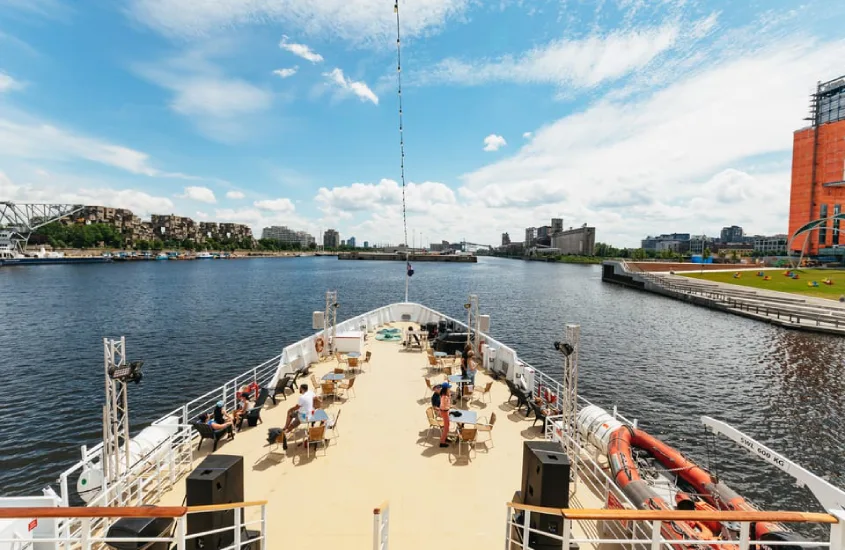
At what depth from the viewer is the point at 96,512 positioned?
3842mm

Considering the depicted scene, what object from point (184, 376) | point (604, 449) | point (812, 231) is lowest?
point (184, 376)

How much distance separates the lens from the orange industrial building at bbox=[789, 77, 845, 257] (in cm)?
10475

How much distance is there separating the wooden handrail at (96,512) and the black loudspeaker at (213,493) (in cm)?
125

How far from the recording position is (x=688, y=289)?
64.6 metres

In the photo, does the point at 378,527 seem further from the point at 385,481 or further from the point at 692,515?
the point at 692,515

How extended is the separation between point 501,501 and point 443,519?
133 cm

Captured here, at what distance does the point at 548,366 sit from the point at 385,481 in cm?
2167

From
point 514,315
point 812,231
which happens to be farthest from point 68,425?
point 812,231

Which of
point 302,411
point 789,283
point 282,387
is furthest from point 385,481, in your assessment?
point 789,283

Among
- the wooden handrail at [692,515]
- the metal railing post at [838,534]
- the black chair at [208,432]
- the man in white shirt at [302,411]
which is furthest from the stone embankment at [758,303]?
the black chair at [208,432]

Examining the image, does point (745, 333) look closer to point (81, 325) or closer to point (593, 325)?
point (593, 325)

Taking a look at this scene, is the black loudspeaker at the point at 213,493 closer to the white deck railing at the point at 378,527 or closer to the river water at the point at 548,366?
the white deck railing at the point at 378,527

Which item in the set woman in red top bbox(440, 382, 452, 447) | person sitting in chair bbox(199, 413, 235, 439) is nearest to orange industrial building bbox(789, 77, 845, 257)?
woman in red top bbox(440, 382, 452, 447)

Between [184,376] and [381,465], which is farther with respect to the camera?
[184,376]
